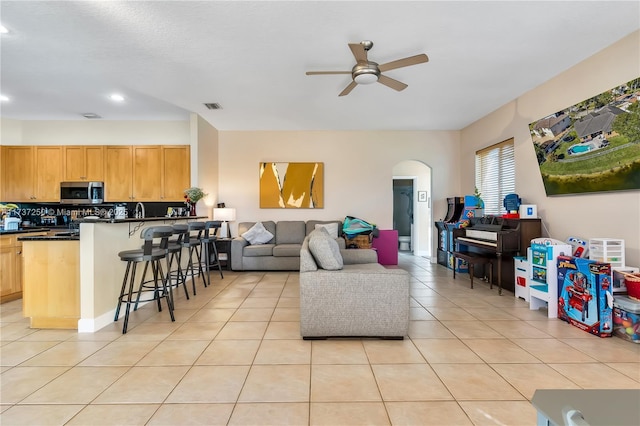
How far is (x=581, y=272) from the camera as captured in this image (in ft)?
9.75

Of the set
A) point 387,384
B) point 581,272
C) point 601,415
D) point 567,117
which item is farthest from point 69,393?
point 567,117

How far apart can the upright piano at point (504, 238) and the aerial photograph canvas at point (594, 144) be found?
0.56 m

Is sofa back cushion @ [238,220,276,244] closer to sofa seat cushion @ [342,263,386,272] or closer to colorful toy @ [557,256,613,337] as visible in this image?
sofa seat cushion @ [342,263,386,272]

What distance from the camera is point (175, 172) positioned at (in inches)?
231

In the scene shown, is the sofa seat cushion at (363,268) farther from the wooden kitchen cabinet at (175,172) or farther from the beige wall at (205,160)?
the wooden kitchen cabinet at (175,172)

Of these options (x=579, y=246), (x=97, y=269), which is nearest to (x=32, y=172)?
(x=97, y=269)

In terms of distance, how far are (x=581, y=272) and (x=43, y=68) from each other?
6.52 metres

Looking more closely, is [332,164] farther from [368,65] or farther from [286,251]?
[368,65]

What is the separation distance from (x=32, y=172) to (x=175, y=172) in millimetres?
2784

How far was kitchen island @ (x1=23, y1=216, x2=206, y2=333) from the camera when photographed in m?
2.93

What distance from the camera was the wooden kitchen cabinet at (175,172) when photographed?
19.1 feet

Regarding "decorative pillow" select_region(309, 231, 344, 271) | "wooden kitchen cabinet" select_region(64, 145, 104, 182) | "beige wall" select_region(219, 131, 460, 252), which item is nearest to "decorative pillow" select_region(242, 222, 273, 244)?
"beige wall" select_region(219, 131, 460, 252)

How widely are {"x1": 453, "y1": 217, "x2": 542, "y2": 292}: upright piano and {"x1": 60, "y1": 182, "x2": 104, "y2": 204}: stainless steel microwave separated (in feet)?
22.0

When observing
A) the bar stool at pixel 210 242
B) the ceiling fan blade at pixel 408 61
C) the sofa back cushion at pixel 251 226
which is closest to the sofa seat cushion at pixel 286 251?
the sofa back cushion at pixel 251 226
